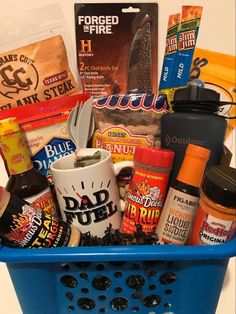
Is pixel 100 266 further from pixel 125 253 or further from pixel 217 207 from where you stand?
pixel 217 207

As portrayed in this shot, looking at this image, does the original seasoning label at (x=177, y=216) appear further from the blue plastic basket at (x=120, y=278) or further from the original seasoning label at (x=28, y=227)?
the original seasoning label at (x=28, y=227)

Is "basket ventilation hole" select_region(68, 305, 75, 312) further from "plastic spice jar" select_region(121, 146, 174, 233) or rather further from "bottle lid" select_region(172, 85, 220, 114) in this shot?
"bottle lid" select_region(172, 85, 220, 114)

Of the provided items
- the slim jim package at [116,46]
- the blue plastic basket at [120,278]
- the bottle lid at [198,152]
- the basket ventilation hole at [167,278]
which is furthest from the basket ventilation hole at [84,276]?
the slim jim package at [116,46]

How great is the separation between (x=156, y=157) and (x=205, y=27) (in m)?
0.37

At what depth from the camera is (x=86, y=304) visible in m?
0.52

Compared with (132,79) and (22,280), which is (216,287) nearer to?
(22,280)

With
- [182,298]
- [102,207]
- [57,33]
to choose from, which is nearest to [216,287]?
[182,298]

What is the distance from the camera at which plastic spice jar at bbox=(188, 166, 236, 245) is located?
17.1 inches

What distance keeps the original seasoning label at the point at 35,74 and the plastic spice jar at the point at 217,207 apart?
0.34m

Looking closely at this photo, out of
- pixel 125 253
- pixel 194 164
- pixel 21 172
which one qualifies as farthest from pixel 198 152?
pixel 21 172

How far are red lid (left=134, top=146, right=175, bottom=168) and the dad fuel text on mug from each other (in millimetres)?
56

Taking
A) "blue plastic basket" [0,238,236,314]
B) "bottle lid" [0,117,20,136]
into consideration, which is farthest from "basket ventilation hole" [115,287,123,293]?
"bottle lid" [0,117,20,136]

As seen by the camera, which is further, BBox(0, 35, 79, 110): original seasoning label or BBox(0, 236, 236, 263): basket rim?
BBox(0, 35, 79, 110): original seasoning label

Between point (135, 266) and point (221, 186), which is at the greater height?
point (221, 186)
